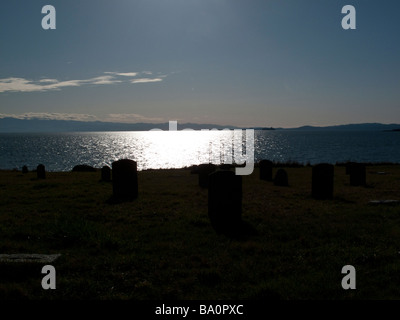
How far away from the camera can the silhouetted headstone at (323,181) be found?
1434 centimetres

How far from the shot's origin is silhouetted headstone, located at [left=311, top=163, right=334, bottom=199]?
1434 centimetres

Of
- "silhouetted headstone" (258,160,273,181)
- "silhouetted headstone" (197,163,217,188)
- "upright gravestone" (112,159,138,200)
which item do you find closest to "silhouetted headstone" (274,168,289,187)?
"silhouetted headstone" (258,160,273,181)

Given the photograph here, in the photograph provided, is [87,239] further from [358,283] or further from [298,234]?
[358,283]

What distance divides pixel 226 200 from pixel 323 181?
6553 millimetres

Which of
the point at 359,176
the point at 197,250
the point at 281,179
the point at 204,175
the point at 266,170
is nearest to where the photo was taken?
the point at 197,250

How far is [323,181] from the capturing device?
1442 cm

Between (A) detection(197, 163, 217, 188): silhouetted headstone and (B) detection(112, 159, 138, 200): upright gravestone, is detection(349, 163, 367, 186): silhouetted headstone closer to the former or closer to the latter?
(A) detection(197, 163, 217, 188): silhouetted headstone

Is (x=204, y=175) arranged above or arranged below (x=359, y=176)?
above

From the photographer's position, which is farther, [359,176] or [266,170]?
[266,170]

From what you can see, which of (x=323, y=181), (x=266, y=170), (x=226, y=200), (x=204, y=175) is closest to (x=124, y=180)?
(x=204, y=175)

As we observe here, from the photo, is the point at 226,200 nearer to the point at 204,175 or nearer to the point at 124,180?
the point at 124,180

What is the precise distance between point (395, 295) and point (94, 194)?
1287cm

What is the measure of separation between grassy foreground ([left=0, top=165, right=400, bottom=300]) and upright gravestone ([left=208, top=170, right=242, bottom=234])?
0.42 meters
